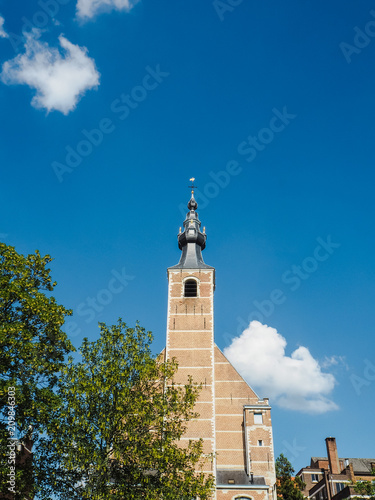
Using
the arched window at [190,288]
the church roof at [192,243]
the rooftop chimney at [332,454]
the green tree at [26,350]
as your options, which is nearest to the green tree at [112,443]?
the green tree at [26,350]

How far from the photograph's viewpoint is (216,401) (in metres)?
29.9

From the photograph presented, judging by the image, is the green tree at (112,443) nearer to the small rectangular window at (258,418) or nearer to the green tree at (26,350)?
the green tree at (26,350)

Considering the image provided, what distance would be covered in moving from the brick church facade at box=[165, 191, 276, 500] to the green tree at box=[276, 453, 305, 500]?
815 centimetres

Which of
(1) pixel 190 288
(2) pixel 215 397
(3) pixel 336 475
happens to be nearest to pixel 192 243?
(1) pixel 190 288

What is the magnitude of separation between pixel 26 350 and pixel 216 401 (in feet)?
61.1

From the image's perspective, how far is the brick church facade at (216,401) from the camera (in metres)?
26.4

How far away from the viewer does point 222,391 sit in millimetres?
30156

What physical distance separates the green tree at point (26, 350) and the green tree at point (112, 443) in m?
0.84

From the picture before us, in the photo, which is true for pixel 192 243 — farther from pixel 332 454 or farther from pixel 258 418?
pixel 332 454

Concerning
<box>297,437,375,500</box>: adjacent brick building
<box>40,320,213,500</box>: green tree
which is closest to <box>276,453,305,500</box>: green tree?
<box>297,437,375,500</box>: adjacent brick building

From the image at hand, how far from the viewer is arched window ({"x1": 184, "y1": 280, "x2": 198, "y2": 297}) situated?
33.3 m

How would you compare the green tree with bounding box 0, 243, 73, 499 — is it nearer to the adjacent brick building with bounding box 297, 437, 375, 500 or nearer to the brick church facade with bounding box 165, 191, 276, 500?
the brick church facade with bounding box 165, 191, 276, 500

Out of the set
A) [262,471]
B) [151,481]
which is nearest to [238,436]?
[262,471]

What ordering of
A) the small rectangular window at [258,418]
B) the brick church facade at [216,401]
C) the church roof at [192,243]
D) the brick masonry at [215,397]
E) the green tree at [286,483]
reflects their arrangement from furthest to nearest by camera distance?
the church roof at [192,243]
the green tree at [286,483]
the small rectangular window at [258,418]
the brick masonry at [215,397]
the brick church facade at [216,401]
